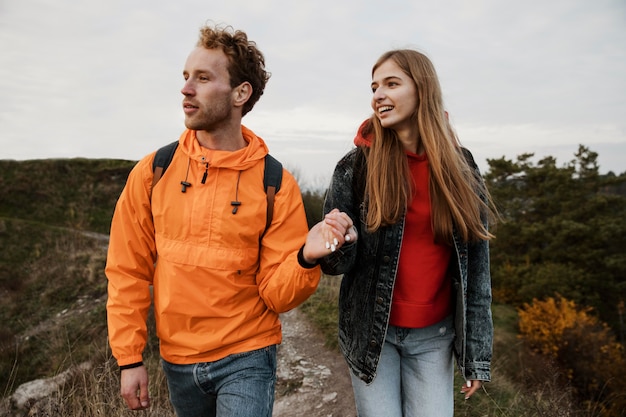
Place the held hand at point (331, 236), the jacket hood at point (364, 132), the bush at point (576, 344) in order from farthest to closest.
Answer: the bush at point (576, 344), the jacket hood at point (364, 132), the held hand at point (331, 236)

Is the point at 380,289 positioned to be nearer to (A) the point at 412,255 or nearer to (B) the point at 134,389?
(A) the point at 412,255

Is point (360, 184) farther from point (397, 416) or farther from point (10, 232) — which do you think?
point (10, 232)

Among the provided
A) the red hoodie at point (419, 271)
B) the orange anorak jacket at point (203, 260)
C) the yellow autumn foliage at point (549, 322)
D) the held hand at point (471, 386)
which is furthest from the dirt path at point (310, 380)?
the yellow autumn foliage at point (549, 322)

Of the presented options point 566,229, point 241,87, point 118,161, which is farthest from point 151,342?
point 566,229

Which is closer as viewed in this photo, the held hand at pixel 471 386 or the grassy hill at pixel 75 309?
the held hand at pixel 471 386

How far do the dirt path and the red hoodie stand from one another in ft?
8.70

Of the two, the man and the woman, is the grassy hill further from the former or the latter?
the woman

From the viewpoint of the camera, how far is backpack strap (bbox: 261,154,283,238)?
227 cm

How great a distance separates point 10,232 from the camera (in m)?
17.8

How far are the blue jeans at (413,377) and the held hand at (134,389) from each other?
3.52 feet

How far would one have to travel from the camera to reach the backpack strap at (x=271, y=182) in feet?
7.45

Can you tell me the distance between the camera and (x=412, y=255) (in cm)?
236

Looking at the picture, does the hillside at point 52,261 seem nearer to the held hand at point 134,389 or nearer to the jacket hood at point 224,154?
the held hand at point 134,389

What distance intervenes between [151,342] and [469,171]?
6114 millimetres
